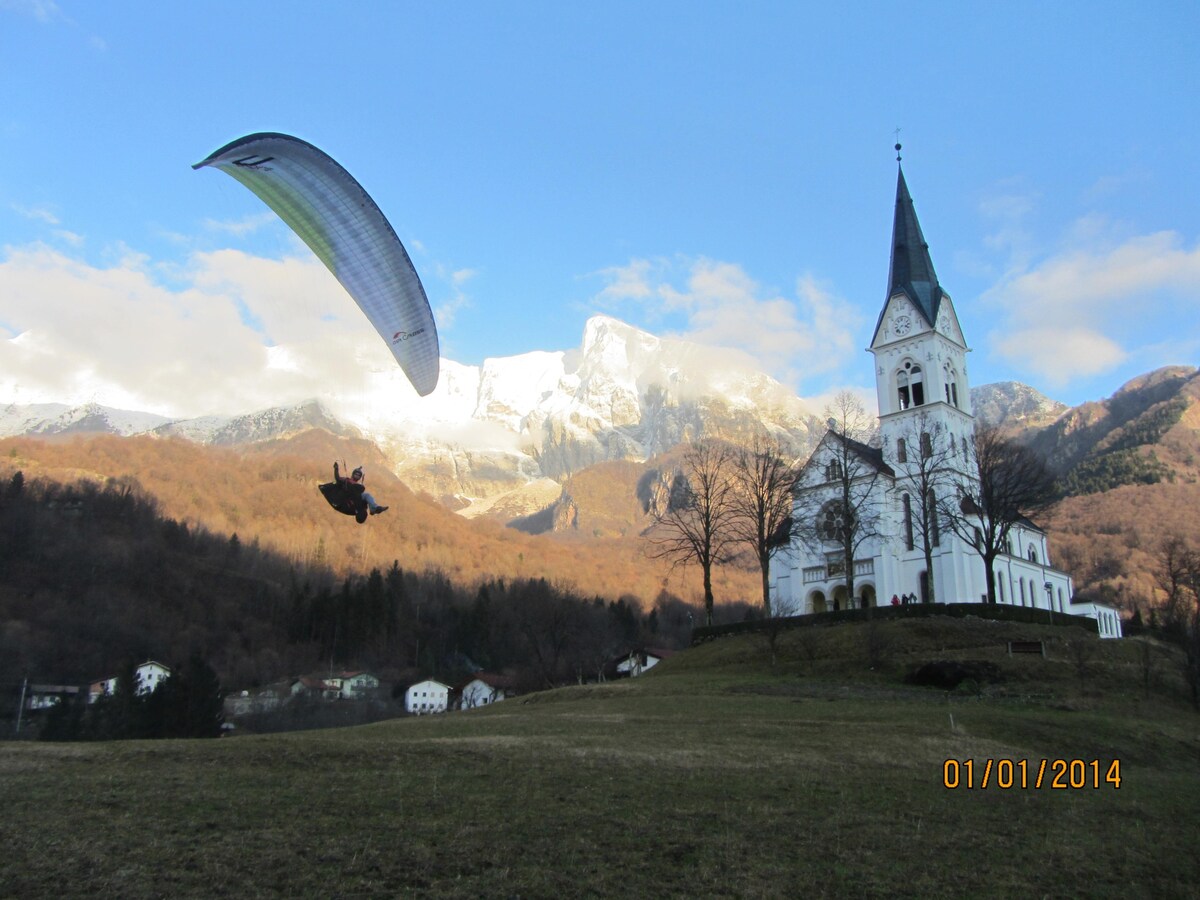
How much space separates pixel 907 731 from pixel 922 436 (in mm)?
45062

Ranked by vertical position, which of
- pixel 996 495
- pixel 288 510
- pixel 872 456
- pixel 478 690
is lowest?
pixel 478 690

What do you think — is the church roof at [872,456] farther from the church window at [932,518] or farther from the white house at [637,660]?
the white house at [637,660]

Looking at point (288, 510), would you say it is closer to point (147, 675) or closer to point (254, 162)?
point (147, 675)

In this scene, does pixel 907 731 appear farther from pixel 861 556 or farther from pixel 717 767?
pixel 861 556

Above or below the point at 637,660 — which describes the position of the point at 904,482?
above

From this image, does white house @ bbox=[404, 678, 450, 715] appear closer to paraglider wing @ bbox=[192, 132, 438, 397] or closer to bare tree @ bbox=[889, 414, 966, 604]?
bare tree @ bbox=[889, 414, 966, 604]

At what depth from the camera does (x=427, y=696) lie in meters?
112

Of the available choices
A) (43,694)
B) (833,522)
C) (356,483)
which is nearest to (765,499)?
(833,522)

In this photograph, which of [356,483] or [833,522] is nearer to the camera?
[356,483]

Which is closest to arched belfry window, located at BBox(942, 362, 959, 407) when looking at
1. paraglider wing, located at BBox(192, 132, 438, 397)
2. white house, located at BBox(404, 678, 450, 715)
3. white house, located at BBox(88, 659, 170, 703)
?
paraglider wing, located at BBox(192, 132, 438, 397)
